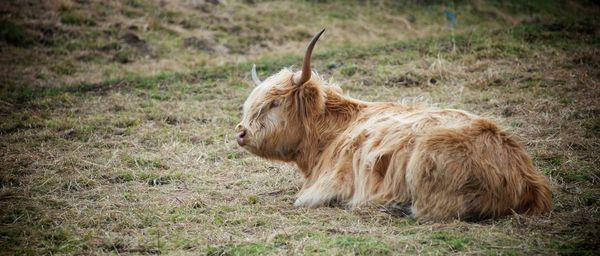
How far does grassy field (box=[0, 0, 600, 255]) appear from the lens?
3.86 metres

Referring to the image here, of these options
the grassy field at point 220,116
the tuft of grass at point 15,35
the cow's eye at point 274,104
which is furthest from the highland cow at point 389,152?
the tuft of grass at point 15,35

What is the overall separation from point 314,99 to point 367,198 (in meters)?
1.10

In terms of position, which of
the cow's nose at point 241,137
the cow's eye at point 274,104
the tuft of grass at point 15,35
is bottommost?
the tuft of grass at point 15,35

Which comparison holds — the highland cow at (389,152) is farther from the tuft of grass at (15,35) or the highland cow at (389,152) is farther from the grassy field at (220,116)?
the tuft of grass at (15,35)

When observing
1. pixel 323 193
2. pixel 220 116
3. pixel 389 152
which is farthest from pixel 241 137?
pixel 220 116

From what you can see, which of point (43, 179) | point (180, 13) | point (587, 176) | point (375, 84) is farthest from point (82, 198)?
point (180, 13)

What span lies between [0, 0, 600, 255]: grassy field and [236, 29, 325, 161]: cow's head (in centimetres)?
46

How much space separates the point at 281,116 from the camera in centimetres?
502

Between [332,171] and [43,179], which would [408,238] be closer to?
[332,171]

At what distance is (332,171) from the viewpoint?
15.5ft

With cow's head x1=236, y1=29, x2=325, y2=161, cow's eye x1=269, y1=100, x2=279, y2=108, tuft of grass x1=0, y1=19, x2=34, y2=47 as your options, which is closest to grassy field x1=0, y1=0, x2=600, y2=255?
tuft of grass x1=0, y1=19, x2=34, y2=47

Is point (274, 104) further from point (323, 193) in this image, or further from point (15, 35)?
point (15, 35)

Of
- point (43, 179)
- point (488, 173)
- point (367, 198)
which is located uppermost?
point (488, 173)

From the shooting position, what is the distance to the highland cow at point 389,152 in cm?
395
